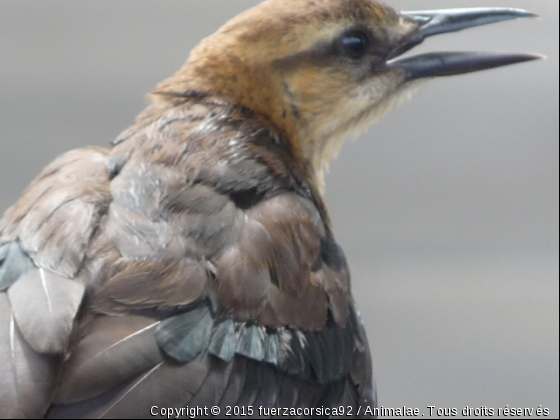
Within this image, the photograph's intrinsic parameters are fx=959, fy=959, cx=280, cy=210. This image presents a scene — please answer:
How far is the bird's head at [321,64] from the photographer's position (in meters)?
2.06

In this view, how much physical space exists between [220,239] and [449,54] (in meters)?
0.79

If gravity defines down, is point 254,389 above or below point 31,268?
below

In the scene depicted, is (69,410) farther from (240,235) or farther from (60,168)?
(60,168)

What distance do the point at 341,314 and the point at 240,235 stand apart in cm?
29

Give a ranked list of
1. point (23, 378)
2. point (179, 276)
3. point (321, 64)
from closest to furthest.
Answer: point (23, 378) → point (179, 276) → point (321, 64)

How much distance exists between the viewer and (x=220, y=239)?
1.72m

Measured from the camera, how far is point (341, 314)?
1900 mm

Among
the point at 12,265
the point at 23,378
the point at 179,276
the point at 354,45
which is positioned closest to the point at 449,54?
the point at 354,45

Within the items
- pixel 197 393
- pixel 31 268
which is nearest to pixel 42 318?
pixel 31 268

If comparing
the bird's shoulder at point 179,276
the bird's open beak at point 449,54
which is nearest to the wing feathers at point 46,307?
the bird's shoulder at point 179,276

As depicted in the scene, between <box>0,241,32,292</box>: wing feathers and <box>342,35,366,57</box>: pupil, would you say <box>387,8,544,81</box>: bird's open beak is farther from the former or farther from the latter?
<box>0,241,32,292</box>: wing feathers

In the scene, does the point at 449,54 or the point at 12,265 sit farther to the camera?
the point at 449,54

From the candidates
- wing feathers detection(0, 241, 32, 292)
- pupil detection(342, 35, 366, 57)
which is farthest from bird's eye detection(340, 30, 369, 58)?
wing feathers detection(0, 241, 32, 292)

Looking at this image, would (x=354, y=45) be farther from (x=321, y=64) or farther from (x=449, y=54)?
(x=449, y=54)
